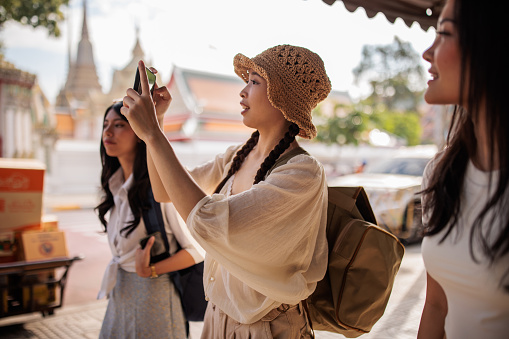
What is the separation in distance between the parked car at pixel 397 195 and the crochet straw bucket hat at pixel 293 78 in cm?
564

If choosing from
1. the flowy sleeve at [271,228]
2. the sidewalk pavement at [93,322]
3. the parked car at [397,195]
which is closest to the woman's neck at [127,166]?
the flowy sleeve at [271,228]

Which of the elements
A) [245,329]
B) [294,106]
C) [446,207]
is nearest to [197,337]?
[245,329]

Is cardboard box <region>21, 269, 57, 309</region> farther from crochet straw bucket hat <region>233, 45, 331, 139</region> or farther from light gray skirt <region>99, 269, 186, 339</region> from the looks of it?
crochet straw bucket hat <region>233, 45, 331, 139</region>

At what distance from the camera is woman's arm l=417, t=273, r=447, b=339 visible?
1.24 m

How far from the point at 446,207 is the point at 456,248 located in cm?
12

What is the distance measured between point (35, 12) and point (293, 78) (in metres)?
7.90

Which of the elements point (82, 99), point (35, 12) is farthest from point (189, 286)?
point (82, 99)

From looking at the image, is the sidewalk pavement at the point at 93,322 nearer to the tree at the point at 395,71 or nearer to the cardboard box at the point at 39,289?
the cardboard box at the point at 39,289

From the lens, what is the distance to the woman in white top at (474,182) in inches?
38.2

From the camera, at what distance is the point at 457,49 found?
102 cm

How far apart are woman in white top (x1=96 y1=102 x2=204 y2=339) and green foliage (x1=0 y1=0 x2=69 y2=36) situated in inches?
268

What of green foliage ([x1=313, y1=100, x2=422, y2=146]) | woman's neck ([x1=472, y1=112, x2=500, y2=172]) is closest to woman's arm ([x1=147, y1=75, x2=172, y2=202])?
woman's neck ([x1=472, y1=112, x2=500, y2=172])

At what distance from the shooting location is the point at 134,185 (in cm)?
208

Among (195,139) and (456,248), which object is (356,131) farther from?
(456,248)
